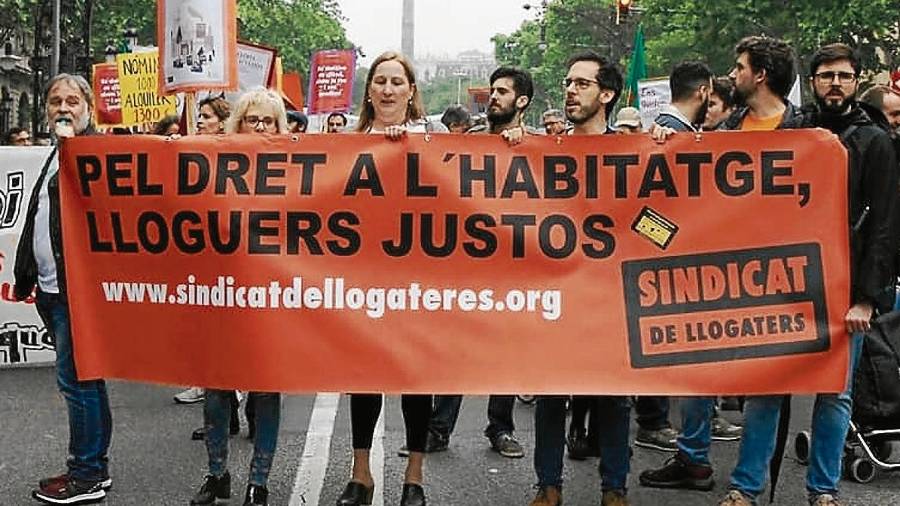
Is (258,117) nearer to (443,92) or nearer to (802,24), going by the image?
(802,24)

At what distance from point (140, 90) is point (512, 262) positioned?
10.3 metres

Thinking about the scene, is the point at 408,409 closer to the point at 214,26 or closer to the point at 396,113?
the point at 396,113

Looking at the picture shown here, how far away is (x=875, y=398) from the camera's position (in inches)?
240

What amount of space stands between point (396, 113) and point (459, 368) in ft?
3.59

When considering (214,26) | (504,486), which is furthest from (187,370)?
(214,26)

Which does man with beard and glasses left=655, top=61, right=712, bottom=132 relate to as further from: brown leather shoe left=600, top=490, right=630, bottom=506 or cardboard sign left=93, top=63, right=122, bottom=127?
cardboard sign left=93, top=63, right=122, bottom=127

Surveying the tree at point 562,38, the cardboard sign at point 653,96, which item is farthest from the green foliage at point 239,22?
the cardboard sign at point 653,96

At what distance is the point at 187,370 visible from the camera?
5074mm

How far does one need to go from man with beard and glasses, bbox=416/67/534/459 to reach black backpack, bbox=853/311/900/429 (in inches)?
65.5

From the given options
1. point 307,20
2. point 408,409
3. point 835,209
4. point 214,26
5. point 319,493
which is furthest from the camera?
point 307,20

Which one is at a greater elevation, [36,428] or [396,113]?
[396,113]

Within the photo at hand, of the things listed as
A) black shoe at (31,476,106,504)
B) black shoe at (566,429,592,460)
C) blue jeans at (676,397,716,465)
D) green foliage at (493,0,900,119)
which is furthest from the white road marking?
green foliage at (493,0,900,119)

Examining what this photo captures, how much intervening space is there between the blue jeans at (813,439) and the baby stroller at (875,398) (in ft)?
2.74

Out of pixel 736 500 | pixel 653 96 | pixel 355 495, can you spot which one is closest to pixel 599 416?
pixel 736 500
